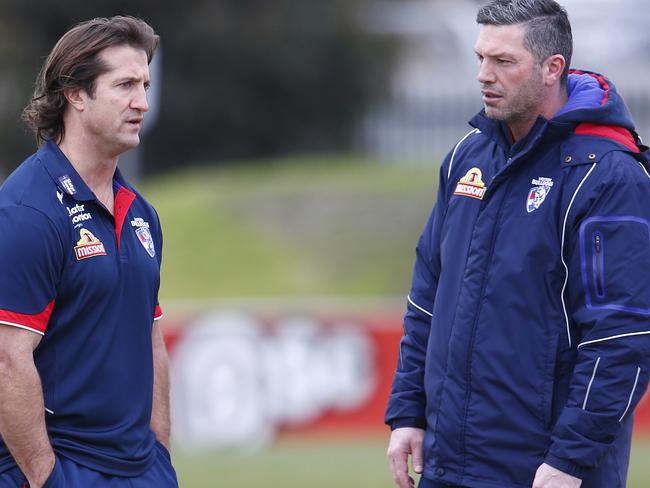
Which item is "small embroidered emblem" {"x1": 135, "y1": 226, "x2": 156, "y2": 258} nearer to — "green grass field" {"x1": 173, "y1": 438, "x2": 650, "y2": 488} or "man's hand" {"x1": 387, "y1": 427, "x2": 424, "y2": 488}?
"man's hand" {"x1": 387, "y1": 427, "x2": 424, "y2": 488}

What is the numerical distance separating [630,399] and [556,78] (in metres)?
1.04

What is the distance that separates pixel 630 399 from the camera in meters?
3.80

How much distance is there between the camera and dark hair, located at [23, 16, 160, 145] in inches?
150

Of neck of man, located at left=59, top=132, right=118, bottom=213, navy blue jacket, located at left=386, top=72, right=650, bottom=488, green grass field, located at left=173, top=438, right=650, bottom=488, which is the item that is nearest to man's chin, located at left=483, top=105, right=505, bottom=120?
navy blue jacket, located at left=386, top=72, right=650, bottom=488

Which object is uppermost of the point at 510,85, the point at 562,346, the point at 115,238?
the point at 510,85

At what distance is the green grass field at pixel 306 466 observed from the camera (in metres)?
9.66

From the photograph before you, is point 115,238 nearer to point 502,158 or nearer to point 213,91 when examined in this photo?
point 502,158

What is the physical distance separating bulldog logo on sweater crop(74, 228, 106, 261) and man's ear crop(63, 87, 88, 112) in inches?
15.3

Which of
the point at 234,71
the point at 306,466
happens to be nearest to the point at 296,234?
the point at 234,71

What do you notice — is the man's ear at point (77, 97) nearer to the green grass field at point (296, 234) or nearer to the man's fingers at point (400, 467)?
the man's fingers at point (400, 467)

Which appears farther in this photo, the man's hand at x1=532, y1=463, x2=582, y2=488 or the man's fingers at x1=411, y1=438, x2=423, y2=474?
the man's fingers at x1=411, y1=438, x2=423, y2=474

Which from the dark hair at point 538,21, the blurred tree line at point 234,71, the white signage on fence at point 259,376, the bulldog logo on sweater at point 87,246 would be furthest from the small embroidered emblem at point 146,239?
the blurred tree line at point 234,71

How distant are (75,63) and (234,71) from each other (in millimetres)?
24353

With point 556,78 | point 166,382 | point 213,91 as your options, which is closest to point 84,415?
point 166,382
